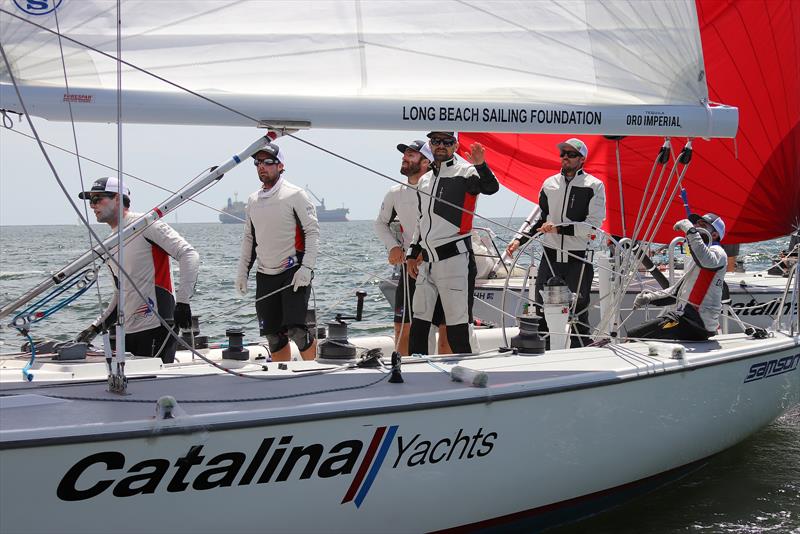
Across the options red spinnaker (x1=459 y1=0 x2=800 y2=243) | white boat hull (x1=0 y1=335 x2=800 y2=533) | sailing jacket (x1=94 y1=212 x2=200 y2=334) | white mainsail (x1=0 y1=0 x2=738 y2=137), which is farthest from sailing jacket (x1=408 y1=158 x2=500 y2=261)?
red spinnaker (x1=459 y1=0 x2=800 y2=243)

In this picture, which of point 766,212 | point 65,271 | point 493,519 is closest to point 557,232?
point 766,212

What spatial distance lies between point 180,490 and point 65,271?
110 centimetres

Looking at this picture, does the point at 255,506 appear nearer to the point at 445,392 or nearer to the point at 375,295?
the point at 445,392

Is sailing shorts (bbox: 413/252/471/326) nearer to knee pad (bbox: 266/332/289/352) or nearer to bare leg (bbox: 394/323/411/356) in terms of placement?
bare leg (bbox: 394/323/411/356)

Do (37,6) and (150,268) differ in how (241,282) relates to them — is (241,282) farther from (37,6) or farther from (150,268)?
(37,6)

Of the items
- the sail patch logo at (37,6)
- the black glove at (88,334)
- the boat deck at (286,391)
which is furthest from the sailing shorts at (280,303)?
the sail patch logo at (37,6)

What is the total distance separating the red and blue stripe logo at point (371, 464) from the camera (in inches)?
126

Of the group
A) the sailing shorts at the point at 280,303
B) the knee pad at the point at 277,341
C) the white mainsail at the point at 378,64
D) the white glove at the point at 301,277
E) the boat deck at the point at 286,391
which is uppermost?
the white mainsail at the point at 378,64

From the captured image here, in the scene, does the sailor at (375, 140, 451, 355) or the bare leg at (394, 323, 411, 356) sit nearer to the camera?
the sailor at (375, 140, 451, 355)

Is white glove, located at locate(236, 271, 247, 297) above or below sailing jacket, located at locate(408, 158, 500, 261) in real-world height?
below

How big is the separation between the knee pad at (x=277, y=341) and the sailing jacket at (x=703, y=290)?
217 cm

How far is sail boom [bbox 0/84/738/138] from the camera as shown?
126 inches

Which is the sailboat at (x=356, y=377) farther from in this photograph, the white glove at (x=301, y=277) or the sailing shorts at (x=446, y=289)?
the white glove at (x=301, y=277)

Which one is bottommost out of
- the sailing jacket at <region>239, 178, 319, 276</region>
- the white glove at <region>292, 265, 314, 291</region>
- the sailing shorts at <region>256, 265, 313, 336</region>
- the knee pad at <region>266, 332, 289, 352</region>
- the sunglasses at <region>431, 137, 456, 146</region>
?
the knee pad at <region>266, 332, 289, 352</region>
